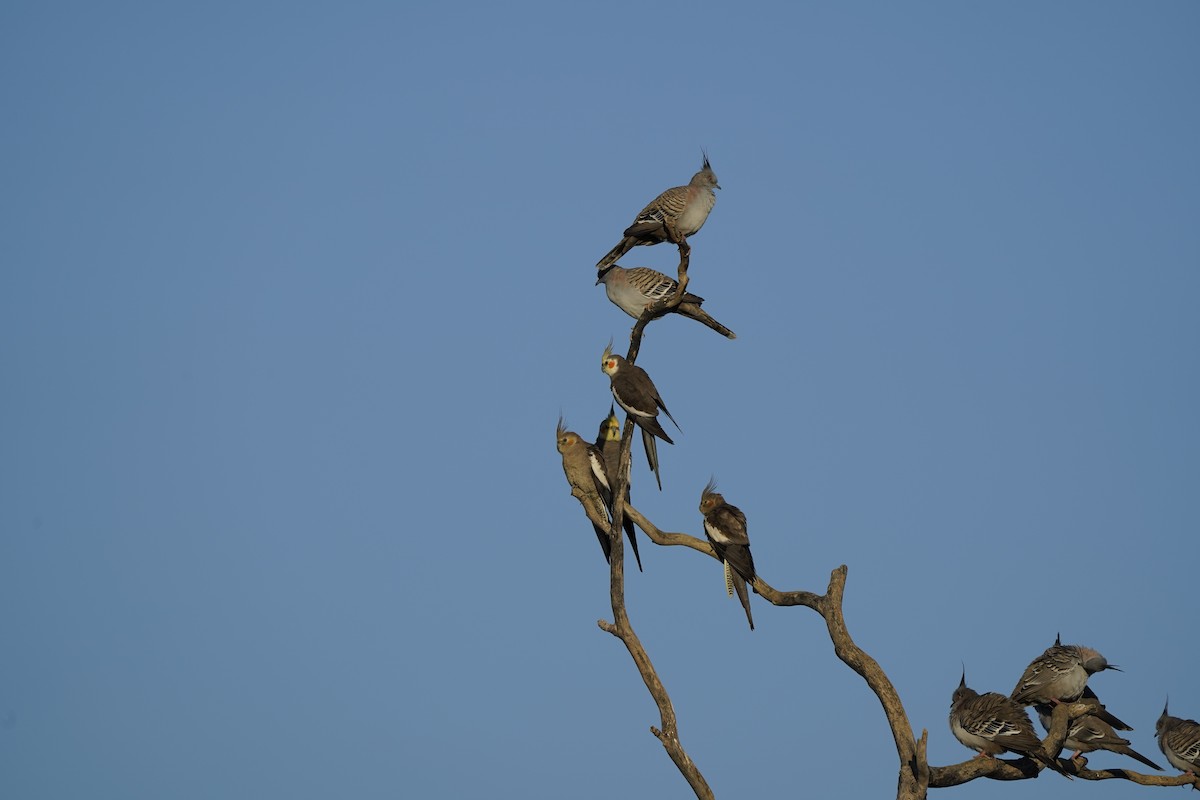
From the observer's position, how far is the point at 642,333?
1703cm

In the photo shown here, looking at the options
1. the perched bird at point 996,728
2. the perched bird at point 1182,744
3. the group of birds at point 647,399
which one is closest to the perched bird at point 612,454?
the group of birds at point 647,399

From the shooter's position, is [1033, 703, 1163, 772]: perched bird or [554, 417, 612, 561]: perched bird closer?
[1033, 703, 1163, 772]: perched bird

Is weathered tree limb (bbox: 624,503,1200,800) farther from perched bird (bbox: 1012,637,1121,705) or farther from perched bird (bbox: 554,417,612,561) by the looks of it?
A: perched bird (bbox: 554,417,612,561)

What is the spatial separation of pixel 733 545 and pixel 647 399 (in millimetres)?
1810

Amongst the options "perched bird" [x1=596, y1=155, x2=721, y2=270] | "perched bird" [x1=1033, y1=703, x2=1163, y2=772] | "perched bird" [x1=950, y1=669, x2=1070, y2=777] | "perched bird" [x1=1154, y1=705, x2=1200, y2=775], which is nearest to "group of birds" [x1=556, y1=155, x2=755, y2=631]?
"perched bird" [x1=596, y1=155, x2=721, y2=270]

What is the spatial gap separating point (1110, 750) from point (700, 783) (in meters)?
4.01

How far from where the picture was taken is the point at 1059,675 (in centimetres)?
1576

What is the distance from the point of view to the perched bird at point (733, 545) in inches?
631

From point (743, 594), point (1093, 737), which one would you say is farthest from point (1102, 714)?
point (743, 594)

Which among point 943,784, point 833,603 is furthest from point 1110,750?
point 833,603

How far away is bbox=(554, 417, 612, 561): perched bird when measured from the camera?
1764 centimetres

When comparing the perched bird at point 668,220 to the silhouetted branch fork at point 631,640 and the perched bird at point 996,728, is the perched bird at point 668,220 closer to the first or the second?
the silhouetted branch fork at point 631,640

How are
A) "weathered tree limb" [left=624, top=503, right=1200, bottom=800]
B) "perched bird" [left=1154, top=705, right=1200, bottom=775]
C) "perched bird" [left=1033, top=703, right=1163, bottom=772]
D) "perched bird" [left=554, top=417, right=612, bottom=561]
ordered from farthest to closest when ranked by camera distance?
"perched bird" [left=554, top=417, right=612, bottom=561]
"perched bird" [left=1154, top=705, right=1200, bottom=775]
"perched bird" [left=1033, top=703, right=1163, bottom=772]
"weathered tree limb" [left=624, top=503, right=1200, bottom=800]

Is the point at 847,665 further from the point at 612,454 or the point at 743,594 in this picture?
the point at 612,454
